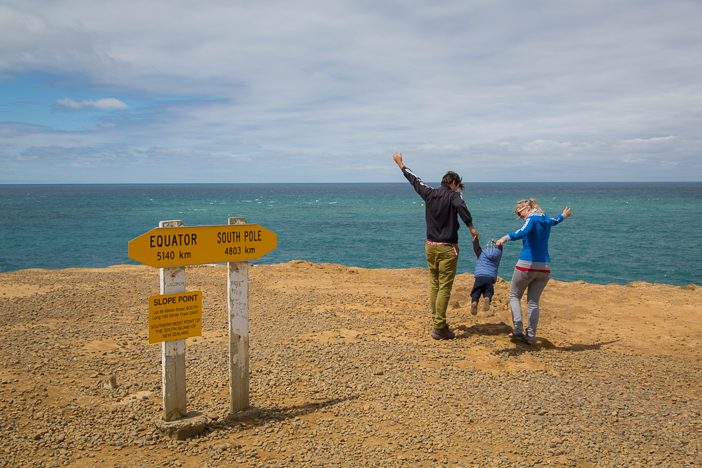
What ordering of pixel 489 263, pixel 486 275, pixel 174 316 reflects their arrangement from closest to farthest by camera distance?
pixel 174 316, pixel 486 275, pixel 489 263

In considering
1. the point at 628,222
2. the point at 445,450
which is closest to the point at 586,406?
the point at 445,450

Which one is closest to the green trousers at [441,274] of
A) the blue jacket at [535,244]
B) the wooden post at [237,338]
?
the blue jacket at [535,244]

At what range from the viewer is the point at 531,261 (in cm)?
753

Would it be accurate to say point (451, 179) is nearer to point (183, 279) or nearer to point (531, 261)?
point (531, 261)

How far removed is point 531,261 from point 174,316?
15.7ft

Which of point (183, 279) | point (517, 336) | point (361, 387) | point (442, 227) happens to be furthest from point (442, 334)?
point (183, 279)

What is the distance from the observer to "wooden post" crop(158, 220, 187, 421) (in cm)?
515

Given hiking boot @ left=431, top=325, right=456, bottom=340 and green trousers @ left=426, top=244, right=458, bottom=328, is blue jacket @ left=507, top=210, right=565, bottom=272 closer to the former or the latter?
green trousers @ left=426, top=244, right=458, bottom=328

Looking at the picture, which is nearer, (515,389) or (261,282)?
(515,389)

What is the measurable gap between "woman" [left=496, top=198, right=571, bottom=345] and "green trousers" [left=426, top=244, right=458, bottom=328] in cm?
69

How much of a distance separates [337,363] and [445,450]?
7.86 ft

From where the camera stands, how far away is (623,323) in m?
9.88

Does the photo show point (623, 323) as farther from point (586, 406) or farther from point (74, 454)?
point (74, 454)

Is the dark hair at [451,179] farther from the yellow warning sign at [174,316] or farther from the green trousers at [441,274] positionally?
the yellow warning sign at [174,316]
